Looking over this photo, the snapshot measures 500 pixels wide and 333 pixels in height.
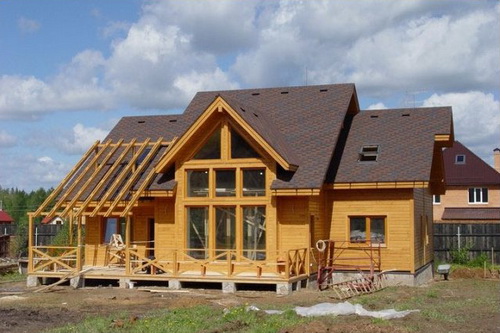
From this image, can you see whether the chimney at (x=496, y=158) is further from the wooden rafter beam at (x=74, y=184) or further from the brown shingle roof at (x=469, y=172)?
the wooden rafter beam at (x=74, y=184)

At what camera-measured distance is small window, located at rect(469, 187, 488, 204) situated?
160ft

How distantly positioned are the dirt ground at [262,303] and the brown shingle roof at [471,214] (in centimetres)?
2032

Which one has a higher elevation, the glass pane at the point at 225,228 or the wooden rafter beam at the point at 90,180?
the wooden rafter beam at the point at 90,180

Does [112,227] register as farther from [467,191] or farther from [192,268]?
[467,191]

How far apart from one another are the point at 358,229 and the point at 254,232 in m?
3.74

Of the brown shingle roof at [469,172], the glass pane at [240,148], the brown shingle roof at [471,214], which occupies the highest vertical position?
the brown shingle roof at [469,172]

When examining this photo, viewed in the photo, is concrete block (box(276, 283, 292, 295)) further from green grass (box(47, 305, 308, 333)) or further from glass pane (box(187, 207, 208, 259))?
green grass (box(47, 305, 308, 333))

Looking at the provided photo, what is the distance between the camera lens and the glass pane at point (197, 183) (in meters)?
24.7

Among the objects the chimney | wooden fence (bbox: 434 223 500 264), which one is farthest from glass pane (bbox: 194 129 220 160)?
the chimney

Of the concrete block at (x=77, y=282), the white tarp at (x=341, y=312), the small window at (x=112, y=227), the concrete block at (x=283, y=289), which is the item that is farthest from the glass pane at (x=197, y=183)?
the white tarp at (x=341, y=312)

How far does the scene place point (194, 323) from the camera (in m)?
15.0

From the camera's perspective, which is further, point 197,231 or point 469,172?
point 469,172

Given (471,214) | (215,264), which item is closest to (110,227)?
(215,264)

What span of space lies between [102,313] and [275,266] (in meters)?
6.98
